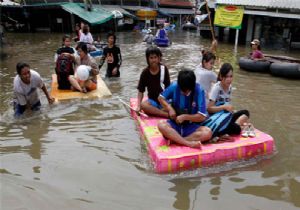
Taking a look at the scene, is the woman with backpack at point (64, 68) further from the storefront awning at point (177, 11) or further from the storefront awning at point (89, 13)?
the storefront awning at point (177, 11)

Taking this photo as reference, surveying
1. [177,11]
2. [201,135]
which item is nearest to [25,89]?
Result: [201,135]

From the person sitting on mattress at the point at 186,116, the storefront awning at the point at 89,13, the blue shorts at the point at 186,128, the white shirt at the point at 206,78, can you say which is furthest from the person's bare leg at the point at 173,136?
the storefront awning at the point at 89,13

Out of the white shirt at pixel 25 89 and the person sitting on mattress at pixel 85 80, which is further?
the person sitting on mattress at pixel 85 80

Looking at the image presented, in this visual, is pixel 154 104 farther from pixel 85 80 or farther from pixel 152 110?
pixel 85 80

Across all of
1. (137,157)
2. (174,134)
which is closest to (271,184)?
(174,134)

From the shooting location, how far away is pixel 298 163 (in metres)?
5.15

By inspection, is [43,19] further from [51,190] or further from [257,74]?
[51,190]

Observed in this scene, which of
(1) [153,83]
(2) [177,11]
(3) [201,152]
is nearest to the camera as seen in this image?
(3) [201,152]

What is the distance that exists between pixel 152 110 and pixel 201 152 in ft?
5.80

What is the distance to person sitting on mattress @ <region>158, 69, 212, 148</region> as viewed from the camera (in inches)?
194

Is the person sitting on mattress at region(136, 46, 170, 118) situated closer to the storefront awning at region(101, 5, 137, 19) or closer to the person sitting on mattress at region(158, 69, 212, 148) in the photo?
the person sitting on mattress at region(158, 69, 212, 148)

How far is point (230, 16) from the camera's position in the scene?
889 inches

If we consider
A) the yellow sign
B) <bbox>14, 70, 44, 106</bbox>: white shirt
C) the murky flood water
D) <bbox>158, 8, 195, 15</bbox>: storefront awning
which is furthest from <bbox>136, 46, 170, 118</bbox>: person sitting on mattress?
<bbox>158, 8, 195, 15</bbox>: storefront awning

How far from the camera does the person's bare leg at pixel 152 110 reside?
6309 millimetres
